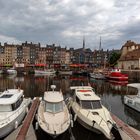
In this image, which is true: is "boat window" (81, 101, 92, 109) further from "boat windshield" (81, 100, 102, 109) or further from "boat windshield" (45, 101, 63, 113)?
"boat windshield" (45, 101, 63, 113)

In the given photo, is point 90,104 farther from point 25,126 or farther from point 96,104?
point 25,126

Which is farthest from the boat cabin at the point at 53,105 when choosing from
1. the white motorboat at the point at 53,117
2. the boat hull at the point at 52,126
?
the boat hull at the point at 52,126

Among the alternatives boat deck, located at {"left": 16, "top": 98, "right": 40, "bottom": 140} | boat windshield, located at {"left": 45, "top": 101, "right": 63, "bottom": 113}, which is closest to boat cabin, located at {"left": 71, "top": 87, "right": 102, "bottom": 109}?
boat windshield, located at {"left": 45, "top": 101, "right": 63, "bottom": 113}

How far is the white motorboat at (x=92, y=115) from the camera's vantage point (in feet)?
50.2

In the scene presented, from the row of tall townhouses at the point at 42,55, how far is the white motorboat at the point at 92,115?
5185 inches

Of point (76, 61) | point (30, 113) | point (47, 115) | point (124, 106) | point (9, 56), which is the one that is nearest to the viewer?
point (47, 115)

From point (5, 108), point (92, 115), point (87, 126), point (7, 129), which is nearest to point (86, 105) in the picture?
point (92, 115)

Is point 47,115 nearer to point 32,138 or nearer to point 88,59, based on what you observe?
point 32,138

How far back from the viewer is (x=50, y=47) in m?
180

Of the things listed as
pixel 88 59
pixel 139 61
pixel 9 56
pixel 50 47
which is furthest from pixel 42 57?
pixel 139 61

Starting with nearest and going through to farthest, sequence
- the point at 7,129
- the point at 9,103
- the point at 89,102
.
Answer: the point at 7,129
the point at 9,103
the point at 89,102

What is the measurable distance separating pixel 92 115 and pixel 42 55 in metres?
157

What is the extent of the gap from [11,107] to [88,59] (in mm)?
174442

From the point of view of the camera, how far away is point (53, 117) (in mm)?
15750
